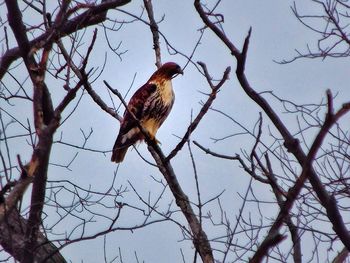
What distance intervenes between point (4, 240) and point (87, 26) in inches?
92.7

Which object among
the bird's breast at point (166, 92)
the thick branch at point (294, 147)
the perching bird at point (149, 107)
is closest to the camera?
the thick branch at point (294, 147)

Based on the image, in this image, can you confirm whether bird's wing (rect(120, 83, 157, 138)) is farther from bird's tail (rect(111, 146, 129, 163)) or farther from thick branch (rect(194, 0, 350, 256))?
thick branch (rect(194, 0, 350, 256))

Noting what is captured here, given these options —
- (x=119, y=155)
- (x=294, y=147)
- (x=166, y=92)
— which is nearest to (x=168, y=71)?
(x=166, y=92)

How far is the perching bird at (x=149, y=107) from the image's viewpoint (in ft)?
23.6

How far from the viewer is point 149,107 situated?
763cm

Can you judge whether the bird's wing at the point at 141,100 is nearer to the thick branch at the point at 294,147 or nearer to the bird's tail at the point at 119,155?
the bird's tail at the point at 119,155

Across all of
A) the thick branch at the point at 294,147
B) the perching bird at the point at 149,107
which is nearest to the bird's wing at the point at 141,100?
the perching bird at the point at 149,107

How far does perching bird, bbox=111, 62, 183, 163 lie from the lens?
718 cm

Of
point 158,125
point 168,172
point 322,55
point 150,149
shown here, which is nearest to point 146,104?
point 158,125

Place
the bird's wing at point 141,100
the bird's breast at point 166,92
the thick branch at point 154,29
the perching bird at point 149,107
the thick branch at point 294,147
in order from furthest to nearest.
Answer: the bird's breast at point 166,92, the bird's wing at point 141,100, the perching bird at point 149,107, the thick branch at point 154,29, the thick branch at point 294,147

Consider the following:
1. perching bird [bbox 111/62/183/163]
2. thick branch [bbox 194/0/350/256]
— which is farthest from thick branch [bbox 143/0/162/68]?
thick branch [bbox 194/0/350/256]

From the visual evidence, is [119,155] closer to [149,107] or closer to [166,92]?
[149,107]

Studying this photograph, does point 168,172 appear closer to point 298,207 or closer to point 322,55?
point 298,207

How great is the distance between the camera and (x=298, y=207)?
5.16 m
